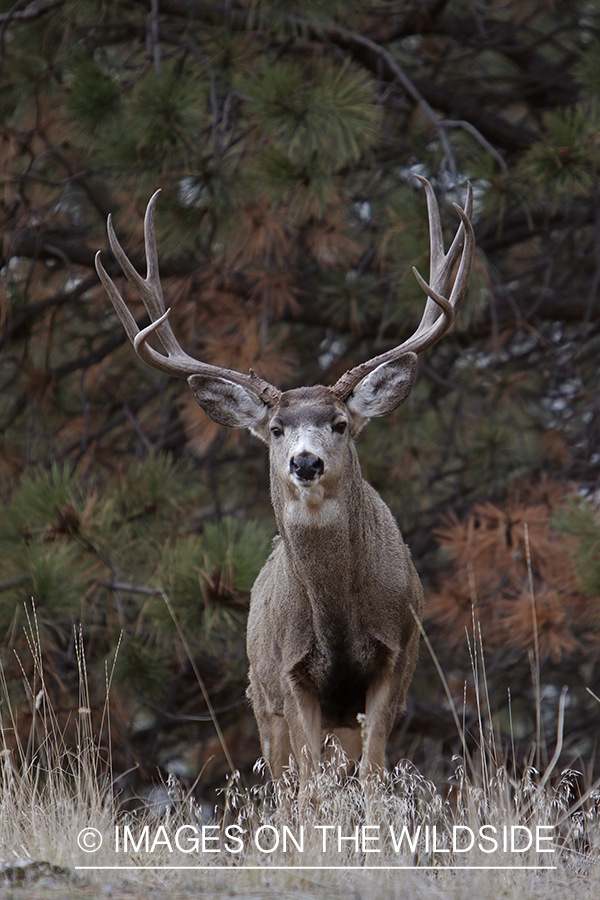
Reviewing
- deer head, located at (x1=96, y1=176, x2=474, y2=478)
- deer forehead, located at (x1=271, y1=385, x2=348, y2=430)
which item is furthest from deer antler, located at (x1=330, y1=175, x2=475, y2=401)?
deer forehead, located at (x1=271, y1=385, x2=348, y2=430)

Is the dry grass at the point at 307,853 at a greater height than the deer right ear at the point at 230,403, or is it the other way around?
the deer right ear at the point at 230,403

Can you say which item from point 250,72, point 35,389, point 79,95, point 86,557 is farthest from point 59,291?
point 86,557

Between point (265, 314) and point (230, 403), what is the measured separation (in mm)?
1693

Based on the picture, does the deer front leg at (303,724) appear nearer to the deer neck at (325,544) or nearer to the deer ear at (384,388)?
the deer neck at (325,544)

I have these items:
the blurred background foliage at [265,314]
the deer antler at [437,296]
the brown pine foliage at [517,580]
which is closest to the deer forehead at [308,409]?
the deer antler at [437,296]

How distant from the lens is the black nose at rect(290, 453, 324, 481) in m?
4.56

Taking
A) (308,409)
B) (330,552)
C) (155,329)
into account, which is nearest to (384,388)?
(308,409)

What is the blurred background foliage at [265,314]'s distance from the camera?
20.6 ft

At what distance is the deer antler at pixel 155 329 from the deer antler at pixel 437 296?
36 cm

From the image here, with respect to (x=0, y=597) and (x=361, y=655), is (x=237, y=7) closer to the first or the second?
(x=0, y=597)

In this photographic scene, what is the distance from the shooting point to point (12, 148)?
7.41 meters

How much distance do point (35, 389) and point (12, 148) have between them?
5.10 feet

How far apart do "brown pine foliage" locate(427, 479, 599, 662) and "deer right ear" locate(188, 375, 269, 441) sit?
1679 millimetres

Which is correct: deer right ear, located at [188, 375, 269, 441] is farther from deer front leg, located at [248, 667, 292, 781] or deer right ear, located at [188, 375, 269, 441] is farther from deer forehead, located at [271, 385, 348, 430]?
deer front leg, located at [248, 667, 292, 781]
